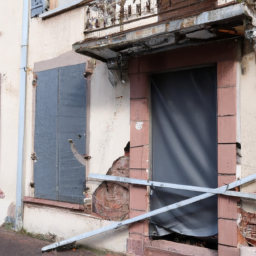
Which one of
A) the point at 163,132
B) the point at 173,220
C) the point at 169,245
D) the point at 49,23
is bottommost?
the point at 169,245

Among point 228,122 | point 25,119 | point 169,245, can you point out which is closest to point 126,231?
point 169,245

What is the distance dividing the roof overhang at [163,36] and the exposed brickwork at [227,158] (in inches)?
53.0

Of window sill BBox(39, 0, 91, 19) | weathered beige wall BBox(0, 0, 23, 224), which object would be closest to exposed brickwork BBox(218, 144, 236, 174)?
window sill BBox(39, 0, 91, 19)

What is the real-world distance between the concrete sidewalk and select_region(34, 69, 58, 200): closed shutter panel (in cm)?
77

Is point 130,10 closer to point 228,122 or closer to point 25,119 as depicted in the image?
point 228,122

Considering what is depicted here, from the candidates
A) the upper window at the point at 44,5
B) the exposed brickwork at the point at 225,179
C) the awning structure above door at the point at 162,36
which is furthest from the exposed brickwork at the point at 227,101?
the upper window at the point at 44,5

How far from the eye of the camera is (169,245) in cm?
448

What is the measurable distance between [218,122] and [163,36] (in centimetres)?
125

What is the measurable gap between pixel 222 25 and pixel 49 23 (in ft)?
11.5

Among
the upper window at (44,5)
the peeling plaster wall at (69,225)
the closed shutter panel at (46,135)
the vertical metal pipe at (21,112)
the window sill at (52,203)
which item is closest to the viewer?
the peeling plaster wall at (69,225)

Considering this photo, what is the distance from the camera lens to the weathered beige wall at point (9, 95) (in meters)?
6.47

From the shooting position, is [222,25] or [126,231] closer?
[222,25]

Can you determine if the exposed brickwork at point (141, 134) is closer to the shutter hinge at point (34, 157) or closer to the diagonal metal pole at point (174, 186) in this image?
the diagonal metal pole at point (174, 186)

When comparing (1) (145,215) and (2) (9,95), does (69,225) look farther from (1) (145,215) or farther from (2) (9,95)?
(2) (9,95)
